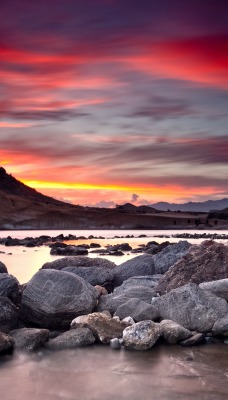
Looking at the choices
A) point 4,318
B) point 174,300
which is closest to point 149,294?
point 174,300

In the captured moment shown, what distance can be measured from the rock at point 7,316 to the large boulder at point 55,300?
526 mm

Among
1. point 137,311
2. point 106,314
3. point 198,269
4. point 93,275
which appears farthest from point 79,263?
point 137,311

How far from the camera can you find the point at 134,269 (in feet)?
76.8

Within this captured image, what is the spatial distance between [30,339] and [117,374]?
256 centimetres

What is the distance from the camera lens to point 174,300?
14.8 metres

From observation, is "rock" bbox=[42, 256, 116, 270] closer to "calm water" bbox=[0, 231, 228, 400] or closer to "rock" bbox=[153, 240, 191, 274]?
"rock" bbox=[153, 240, 191, 274]

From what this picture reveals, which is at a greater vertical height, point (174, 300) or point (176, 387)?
point (174, 300)

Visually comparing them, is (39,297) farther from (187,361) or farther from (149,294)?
(187,361)

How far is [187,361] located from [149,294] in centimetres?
511

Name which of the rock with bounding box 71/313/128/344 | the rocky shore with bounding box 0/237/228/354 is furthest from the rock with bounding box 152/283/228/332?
the rock with bounding box 71/313/128/344

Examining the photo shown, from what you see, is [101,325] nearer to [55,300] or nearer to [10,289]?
[55,300]

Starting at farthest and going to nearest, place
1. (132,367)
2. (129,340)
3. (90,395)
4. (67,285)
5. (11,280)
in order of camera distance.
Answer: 1. (11,280)
2. (67,285)
3. (129,340)
4. (132,367)
5. (90,395)

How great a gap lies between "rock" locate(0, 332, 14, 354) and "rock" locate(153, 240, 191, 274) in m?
12.4

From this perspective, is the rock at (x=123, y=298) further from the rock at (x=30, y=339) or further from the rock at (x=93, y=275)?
the rock at (x=93, y=275)
